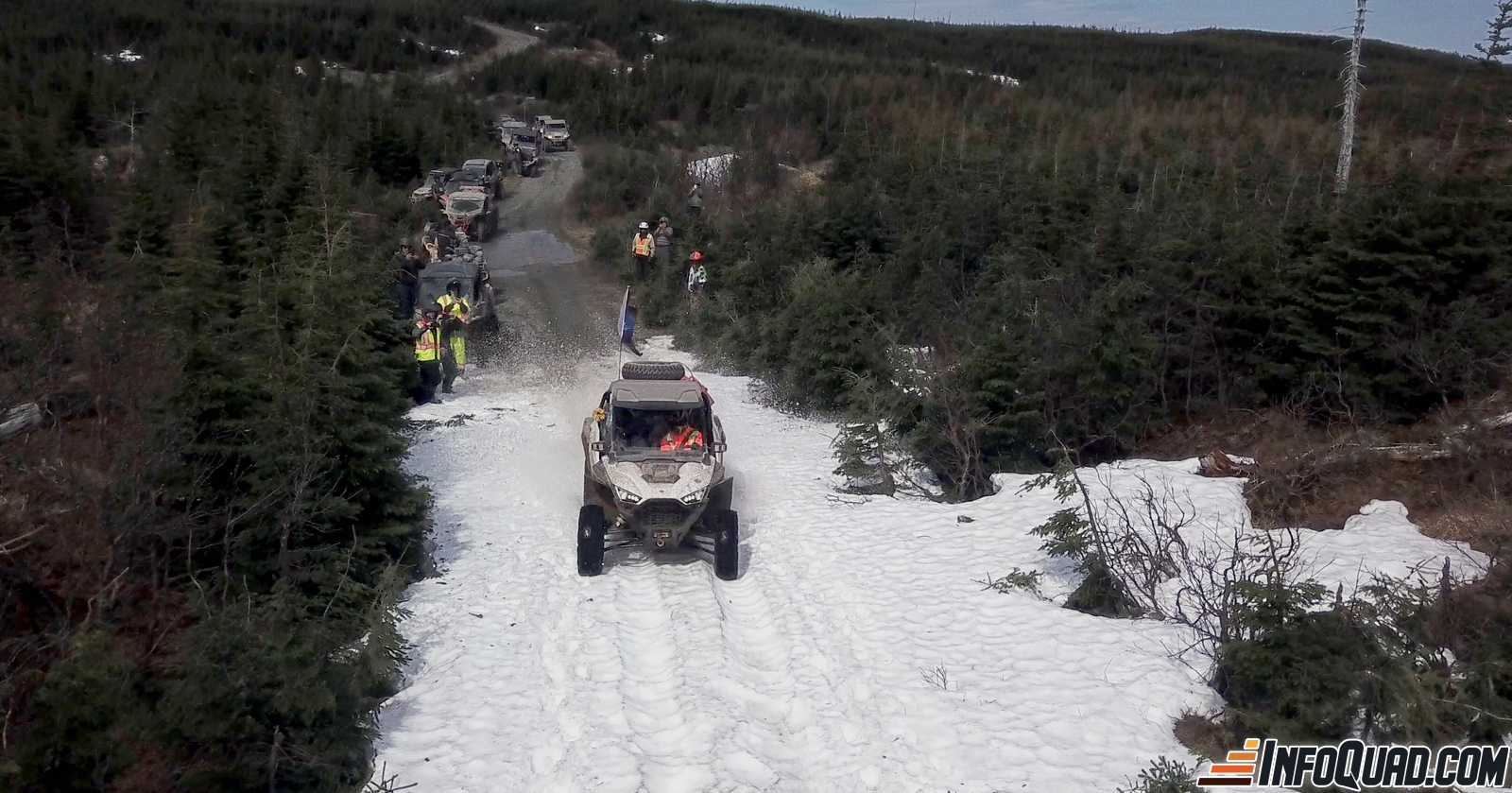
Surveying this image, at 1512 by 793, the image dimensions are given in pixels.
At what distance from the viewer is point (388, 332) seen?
12.3 meters

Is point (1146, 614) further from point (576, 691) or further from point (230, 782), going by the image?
point (230, 782)

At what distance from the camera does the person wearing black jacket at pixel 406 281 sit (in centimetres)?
1773

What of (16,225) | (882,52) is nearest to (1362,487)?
(16,225)

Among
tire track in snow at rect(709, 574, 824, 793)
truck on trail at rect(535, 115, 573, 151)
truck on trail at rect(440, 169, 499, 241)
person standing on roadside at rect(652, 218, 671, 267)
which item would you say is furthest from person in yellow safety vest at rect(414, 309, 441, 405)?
truck on trail at rect(535, 115, 573, 151)

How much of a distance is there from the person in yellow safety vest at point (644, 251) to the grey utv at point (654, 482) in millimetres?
14803

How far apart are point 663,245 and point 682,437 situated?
51.1 feet

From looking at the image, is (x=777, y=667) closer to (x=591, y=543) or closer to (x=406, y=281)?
(x=591, y=543)

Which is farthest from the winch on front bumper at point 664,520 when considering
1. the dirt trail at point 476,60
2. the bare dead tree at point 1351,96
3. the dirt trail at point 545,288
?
the dirt trail at point 476,60

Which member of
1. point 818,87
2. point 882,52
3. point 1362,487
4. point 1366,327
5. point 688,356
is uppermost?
point 882,52

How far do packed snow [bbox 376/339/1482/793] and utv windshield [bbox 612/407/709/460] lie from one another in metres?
1.18

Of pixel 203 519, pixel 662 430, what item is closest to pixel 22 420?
pixel 203 519

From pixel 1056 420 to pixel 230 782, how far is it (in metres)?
10.4

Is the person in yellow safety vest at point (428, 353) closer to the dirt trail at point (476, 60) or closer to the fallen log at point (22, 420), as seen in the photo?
the fallen log at point (22, 420)

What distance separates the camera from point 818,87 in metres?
47.2
